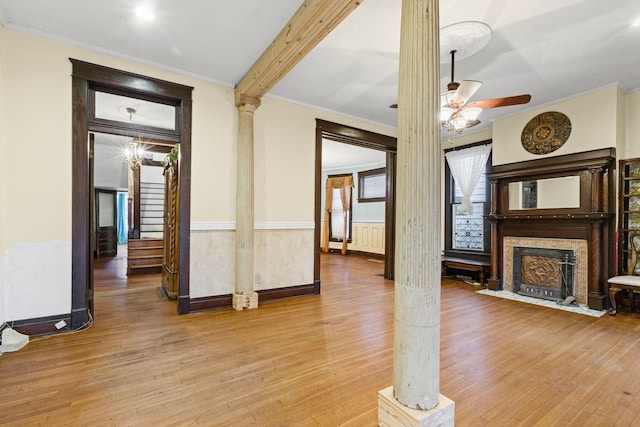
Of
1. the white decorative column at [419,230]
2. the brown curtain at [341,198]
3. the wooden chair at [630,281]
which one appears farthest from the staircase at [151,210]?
the wooden chair at [630,281]

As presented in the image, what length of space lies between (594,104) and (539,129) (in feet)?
2.18

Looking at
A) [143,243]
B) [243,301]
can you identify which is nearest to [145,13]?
[243,301]

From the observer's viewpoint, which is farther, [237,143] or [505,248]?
[505,248]

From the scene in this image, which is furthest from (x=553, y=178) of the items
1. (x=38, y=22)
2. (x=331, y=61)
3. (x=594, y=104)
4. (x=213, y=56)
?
(x=38, y=22)

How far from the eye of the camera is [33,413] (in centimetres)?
170

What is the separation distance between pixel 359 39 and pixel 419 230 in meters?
2.23

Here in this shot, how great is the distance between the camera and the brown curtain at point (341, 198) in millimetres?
9434

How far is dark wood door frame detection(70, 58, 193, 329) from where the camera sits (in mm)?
2951

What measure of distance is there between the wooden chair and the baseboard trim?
3801 millimetres

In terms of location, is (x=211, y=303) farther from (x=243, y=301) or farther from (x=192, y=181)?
(x=192, y=181)

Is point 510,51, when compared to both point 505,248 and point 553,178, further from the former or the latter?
point 505,248

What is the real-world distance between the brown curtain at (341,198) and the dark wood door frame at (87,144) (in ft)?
20.8

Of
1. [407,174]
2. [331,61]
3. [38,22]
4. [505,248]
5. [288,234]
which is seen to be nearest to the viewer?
[407,174]

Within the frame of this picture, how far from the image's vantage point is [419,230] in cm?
148
